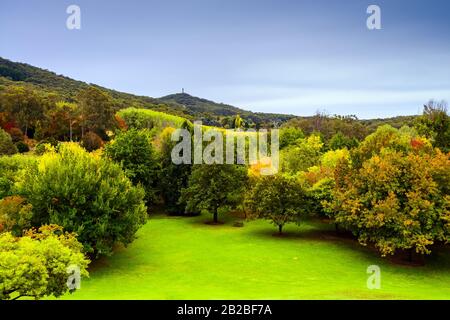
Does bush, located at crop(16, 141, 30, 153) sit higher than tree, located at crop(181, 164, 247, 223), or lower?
higher

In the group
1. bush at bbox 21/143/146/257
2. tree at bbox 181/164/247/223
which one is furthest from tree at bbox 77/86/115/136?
bush at bbox 21/143/146/257

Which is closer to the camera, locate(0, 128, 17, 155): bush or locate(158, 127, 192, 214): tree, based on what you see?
locate(158, 127, 192, 214): tree

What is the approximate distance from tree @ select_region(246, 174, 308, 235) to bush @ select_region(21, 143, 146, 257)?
14.1m

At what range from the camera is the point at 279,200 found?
152ft

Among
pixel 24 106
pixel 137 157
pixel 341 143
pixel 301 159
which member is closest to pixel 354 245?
pixel 301 159

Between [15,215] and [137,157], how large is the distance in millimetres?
24909

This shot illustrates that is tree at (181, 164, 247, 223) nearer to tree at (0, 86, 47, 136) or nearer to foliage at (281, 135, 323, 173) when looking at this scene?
foliage at (281, 135, 323, 173)

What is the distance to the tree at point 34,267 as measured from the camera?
19.7 meters

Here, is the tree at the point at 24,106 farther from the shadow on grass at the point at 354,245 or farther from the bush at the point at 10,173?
the shadow on grass at the point at 354,245

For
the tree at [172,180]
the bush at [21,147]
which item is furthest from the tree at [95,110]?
the tree at [172,180]

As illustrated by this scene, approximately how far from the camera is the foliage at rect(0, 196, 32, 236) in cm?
3506

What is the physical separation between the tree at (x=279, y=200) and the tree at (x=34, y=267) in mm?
26642
